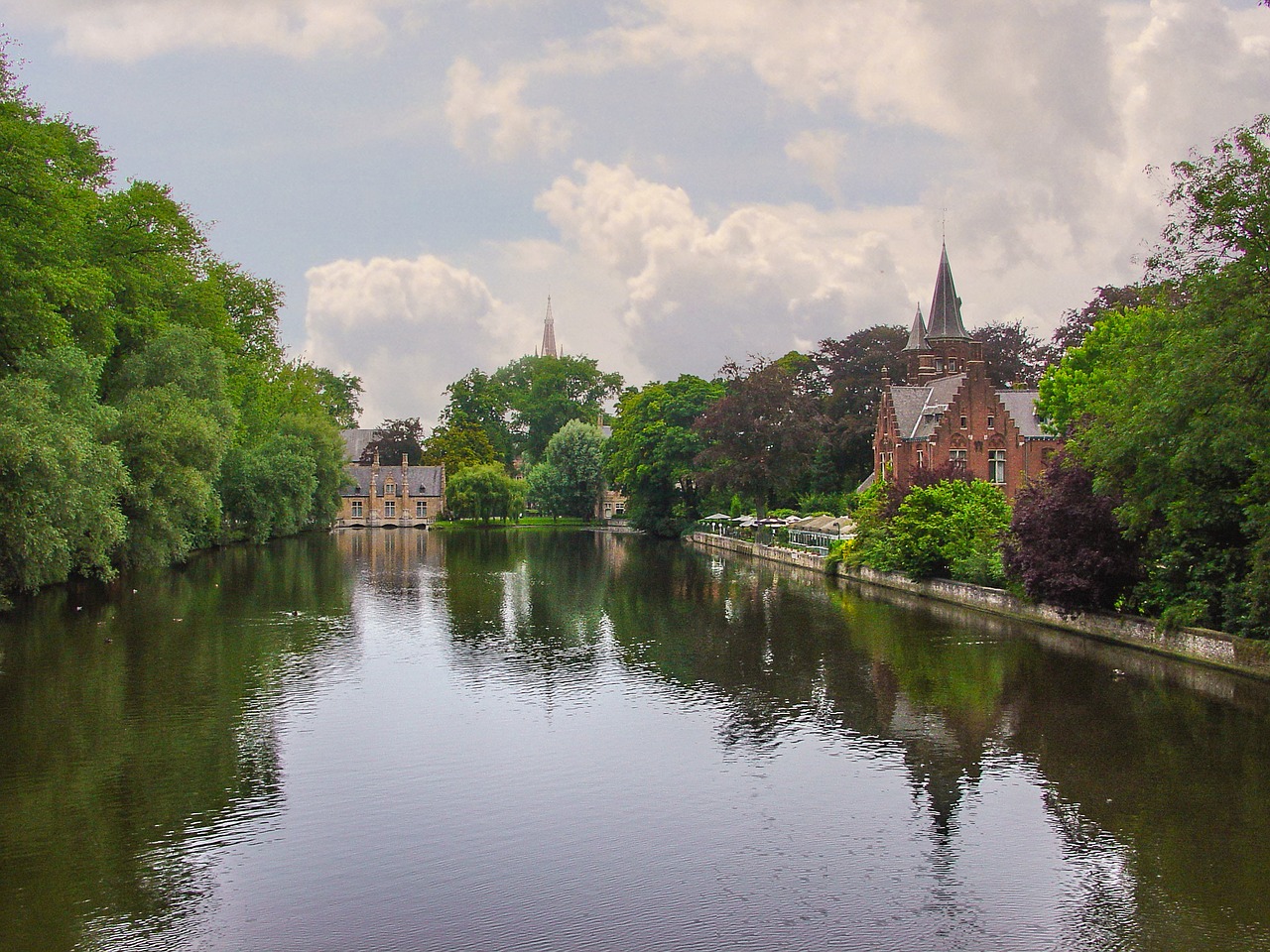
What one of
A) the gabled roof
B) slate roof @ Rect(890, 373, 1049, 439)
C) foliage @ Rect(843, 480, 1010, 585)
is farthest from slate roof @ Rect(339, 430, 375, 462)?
foliage @ Rect(843, 480, 1010, 585)

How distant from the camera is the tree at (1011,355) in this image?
7412 centimetres

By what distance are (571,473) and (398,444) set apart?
26968mm

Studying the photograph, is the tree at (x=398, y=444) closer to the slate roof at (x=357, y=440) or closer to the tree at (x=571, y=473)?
the slate roof at (x=357, y=440)

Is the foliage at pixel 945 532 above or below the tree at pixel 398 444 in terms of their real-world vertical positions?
below

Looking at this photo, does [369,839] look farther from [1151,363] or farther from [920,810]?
[1151,363]

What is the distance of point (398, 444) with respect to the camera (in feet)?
402

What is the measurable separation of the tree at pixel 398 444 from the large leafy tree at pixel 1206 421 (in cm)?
10372

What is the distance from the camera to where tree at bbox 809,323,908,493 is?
70.9 metres

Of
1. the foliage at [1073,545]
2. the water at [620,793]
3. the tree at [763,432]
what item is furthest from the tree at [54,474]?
the tree at [763,432]

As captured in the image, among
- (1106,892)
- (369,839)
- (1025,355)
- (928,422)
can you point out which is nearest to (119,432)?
(369,839)

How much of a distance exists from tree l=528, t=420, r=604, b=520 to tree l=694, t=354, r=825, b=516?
38.1 m

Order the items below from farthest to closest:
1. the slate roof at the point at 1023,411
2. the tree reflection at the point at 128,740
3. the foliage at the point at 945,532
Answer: the slate roof at the point at 1023,411, the foliage at the point at 945,532, the tree reflection at the point at 128,740

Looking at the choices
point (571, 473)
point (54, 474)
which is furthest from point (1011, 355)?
point (54, 474)

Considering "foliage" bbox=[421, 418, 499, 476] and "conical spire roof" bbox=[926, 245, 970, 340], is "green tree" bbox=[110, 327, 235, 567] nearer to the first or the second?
"conical spire roof" bbox=[926, 245, 970, 340]
